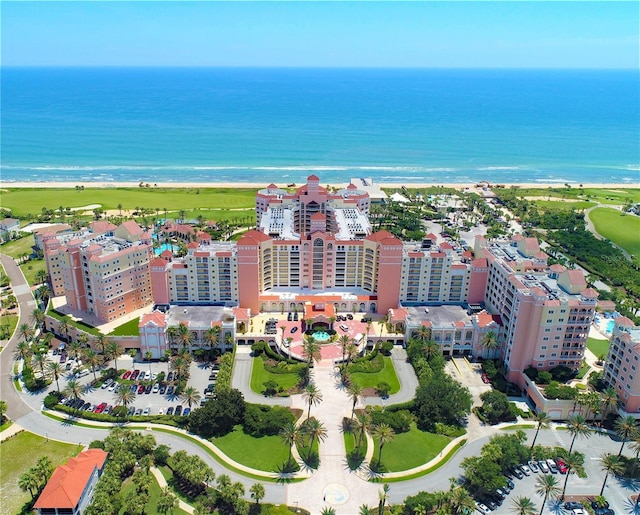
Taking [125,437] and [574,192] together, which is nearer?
[125,437]

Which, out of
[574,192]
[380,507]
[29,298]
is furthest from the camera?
[574,192]

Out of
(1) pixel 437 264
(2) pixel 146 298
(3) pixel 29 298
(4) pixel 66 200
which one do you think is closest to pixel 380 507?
(1) pixel 437 264

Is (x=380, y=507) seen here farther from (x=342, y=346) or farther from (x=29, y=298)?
(x=29, y=298)

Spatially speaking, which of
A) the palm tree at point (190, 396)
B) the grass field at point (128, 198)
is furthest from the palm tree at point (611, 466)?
the grass field at point (128, 198)

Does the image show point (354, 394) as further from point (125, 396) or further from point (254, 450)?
point (125, 396)

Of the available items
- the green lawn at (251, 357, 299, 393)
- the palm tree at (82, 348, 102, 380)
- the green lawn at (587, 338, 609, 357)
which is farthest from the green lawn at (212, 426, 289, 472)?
the green lawn at (587, 338, 609, 357)

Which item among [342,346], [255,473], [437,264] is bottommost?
[255,473]

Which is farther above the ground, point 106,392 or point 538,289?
point 538,289

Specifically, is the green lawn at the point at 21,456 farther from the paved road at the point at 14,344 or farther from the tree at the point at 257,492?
the tree at the point at 257,492
